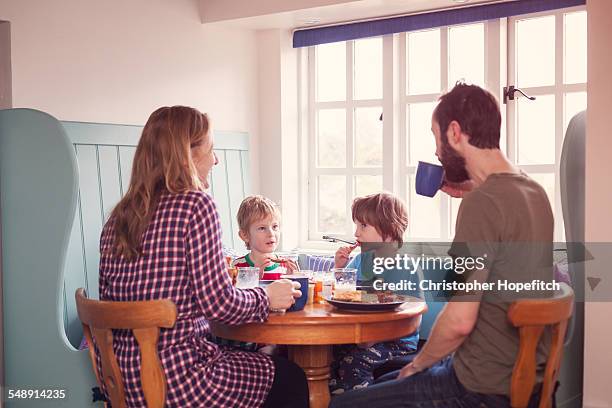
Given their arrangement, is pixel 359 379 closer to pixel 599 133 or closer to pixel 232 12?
pixel 599 133

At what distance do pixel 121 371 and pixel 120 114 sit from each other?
2076 mm

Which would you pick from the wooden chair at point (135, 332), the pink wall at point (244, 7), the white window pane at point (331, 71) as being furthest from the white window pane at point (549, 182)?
the wooden chair at point (135, 332)

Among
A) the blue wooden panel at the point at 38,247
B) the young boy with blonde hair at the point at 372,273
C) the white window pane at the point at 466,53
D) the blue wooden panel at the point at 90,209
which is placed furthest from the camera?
the white window pane at the point at 466,53

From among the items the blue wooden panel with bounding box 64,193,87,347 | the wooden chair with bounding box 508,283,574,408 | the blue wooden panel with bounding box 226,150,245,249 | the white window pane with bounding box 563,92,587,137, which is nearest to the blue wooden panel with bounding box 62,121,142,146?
the blue wooden panel with bounding box 64,193,87,347

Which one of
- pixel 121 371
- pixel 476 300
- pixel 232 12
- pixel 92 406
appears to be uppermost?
pixel 232 12

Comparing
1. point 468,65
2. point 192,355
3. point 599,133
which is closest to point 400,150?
point 468,65

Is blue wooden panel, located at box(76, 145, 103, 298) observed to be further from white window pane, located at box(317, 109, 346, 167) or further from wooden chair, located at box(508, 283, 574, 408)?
wooden chair, located at box(508, 283, 574, 408)

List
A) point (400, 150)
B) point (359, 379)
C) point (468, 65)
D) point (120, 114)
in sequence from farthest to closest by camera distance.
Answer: point (400, 150) < point (468, 65) < point (120, 114) < point (359, 379)

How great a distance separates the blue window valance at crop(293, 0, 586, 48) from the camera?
404cm

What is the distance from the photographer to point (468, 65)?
14.4 feet

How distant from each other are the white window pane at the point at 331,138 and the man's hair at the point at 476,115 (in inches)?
107

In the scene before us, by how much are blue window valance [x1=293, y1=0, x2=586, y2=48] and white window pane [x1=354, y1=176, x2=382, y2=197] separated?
87 cm

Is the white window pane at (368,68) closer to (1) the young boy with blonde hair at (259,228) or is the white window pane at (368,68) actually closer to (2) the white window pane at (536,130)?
(2) the white window pane at (536,130)

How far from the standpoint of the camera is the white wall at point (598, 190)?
3.09m
